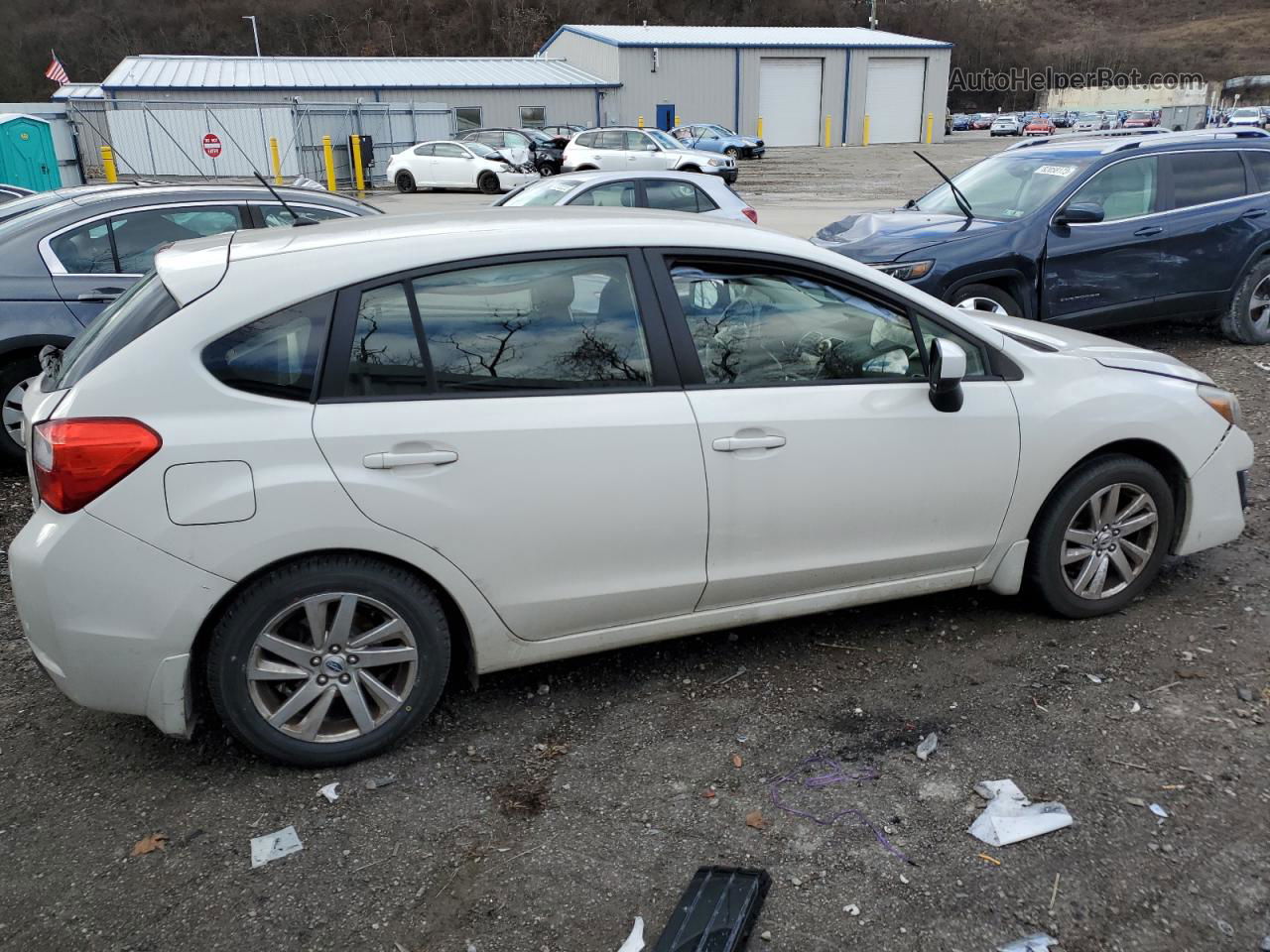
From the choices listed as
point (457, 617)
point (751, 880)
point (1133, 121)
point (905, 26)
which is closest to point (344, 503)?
point (457, 617)

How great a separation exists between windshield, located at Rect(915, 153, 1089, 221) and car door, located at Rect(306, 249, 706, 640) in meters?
5.89

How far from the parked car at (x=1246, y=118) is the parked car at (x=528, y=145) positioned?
28.3 m

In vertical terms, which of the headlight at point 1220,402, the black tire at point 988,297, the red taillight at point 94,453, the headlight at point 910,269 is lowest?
the black tire at point 988,297

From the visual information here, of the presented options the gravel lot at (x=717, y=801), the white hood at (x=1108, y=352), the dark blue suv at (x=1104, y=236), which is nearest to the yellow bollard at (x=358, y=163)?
the dark blue suv at (x=1104, y=236)

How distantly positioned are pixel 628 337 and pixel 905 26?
10507cm

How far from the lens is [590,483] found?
313 cm

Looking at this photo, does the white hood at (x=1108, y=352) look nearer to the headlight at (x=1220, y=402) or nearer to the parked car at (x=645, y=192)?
the headlight at (x=1220, y=402)

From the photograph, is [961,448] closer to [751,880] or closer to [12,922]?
[751,880]

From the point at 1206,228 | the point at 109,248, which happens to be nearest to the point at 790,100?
the point at 1206,228

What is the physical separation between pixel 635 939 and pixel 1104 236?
7.21 m

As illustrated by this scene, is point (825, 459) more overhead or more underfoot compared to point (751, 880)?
more overhead

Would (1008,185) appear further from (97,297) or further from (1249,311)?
(97,297)

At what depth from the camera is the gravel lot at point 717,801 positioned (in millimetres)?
2537

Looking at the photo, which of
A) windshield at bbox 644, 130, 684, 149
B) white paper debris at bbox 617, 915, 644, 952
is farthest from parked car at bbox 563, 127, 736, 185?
white paper debris at bbox 617, 915, 644, 952
